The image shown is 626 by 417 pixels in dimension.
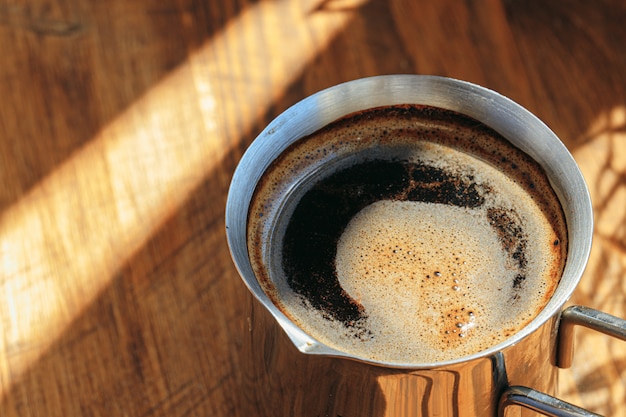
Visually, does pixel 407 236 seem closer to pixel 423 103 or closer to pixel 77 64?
pixel 423 103

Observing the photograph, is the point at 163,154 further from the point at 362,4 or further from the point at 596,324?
the point at 596,324

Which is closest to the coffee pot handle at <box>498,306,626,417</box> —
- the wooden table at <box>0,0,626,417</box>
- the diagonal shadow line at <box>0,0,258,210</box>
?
the wooden table at <box>0,0,626,417</box>

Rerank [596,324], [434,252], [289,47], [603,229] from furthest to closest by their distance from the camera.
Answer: [289,47] < [603,229] < [434,252] < [596,324]

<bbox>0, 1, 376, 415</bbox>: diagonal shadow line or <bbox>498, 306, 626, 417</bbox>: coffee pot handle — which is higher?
<bbox>498, 306, 626, 417</bbox>: coffee pot handle

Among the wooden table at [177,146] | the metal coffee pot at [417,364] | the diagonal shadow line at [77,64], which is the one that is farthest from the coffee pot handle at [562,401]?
the diagonal shadow line at [77,64]

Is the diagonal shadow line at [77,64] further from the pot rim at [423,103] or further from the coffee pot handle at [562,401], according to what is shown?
the coffee pot handle at [562,401]

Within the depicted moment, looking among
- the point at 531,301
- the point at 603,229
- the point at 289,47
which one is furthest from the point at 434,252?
the point at 289,47

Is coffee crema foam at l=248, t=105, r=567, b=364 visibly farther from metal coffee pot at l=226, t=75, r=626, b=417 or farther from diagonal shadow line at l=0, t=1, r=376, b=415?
diagonal shadow line at l=0, t=1, r=376, b=415
